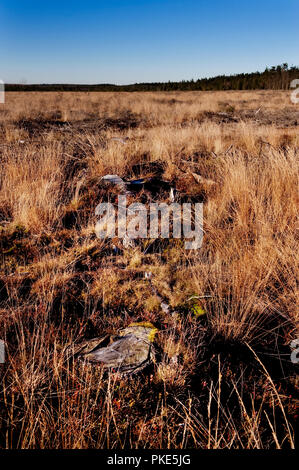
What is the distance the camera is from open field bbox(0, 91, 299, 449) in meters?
1.22

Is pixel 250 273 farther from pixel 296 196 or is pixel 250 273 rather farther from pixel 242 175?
pixel 242 175

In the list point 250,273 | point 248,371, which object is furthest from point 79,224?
point 248,371

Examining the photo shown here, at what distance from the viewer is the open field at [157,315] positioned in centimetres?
122

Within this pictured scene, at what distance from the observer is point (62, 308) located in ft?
6.39

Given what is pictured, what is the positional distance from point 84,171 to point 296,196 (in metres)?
3.09
